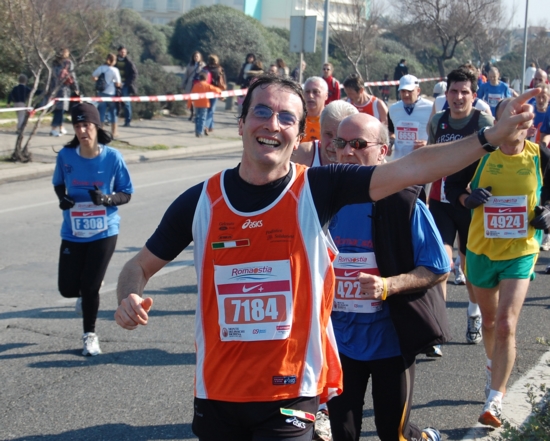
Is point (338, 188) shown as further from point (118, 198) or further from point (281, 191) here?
point (118, 198)

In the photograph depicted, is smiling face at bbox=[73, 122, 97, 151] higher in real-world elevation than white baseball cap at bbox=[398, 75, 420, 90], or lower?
lower

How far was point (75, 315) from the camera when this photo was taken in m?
7.44

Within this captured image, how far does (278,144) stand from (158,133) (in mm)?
19402

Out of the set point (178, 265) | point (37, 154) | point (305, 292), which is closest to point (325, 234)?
point (305, 292)

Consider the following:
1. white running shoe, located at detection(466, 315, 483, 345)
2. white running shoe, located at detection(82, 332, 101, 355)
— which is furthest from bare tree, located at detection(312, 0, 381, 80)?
white running shoe, located at detection(82, 332, 101, 355)

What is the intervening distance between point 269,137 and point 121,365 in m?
3.56

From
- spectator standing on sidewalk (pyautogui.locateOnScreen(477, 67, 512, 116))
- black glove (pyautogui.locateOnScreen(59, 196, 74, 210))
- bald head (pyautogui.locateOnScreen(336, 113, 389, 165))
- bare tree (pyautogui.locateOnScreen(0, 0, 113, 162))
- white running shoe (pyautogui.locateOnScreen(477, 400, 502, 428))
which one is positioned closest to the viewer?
bald head (pyautogui.locateOnScreen(336, 113, 389, 165))

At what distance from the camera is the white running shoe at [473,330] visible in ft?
22.4

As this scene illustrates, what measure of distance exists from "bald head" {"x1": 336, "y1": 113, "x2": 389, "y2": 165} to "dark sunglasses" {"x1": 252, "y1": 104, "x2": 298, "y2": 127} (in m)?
1.01

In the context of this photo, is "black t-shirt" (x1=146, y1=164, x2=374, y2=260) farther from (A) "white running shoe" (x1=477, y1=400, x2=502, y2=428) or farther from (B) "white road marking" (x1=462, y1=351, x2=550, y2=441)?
(A) "white running shoe" (x1=477, y1=400, x2=502, y2=428)

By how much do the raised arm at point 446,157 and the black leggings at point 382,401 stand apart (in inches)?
46.2

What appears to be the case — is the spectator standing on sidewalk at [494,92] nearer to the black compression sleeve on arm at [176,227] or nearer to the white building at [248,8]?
the black compression sleeve on arm at [176,227]

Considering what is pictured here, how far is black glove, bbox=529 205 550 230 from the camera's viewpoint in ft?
18.3

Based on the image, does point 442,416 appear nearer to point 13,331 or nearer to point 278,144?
point 278,144
